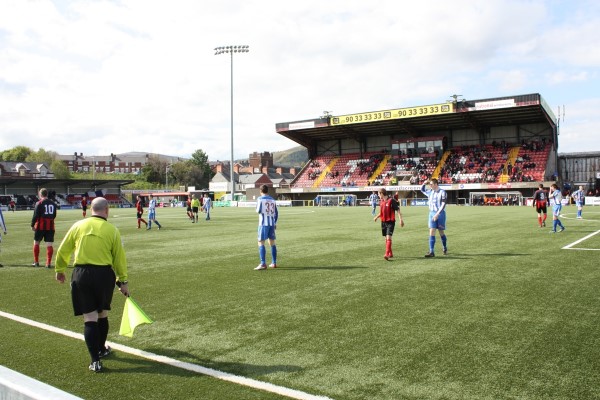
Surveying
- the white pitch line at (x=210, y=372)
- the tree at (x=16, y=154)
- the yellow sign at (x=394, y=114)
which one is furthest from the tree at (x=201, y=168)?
the white pitch line at (x=210, y=372)

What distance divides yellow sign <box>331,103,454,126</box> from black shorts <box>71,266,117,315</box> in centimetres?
5590

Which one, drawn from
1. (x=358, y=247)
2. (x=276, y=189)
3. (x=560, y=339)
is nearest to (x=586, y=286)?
(x=560, y=339)

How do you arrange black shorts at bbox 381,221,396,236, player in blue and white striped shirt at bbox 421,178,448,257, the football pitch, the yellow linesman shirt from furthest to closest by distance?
1. player in blue and white striped shirt at bbox 421,178,448,257
2. black shorts at bbox 381,221,396,236
3. the yellow linesman shirt
4. the football pitch

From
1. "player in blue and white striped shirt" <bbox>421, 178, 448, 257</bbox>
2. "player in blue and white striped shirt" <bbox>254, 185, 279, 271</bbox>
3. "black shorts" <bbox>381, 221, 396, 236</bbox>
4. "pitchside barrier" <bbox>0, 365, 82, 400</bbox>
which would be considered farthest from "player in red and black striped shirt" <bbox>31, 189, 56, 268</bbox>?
"pitchside barrier" <bbox>0, 365, 82, 400</bbox>

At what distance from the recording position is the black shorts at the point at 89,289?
5.02m

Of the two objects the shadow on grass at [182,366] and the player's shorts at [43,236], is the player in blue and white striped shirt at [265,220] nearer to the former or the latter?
the shadow on grass at [182,366]

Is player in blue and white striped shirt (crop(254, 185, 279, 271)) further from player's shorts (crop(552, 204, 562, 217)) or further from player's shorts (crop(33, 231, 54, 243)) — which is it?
player's shorts (crop(552, 204, 562, 217))

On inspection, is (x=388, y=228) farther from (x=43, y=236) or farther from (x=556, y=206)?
(x=556, y=206)

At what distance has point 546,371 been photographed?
4520 millimetres

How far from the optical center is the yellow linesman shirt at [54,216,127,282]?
5082mm

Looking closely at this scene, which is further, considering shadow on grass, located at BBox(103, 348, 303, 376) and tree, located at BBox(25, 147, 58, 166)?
tree, located at BBox(25, 147, 58, 166)

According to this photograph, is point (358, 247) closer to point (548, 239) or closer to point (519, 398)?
point (548, 239)

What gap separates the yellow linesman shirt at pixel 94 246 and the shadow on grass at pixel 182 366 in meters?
0.90

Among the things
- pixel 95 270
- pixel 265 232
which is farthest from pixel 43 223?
pixel 95 270
